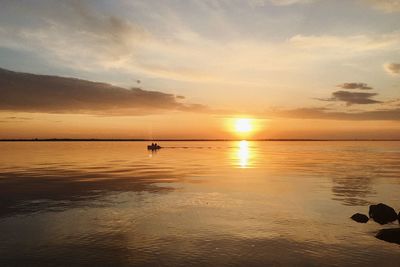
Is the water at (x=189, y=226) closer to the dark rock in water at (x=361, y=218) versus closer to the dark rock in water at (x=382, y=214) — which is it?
the dark rock in water at (x=361, y=218)

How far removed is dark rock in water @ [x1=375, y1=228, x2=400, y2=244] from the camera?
1944 centimetres

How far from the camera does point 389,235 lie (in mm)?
19812

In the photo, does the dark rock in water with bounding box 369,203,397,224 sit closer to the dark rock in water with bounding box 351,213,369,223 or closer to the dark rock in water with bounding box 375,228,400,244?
the dark rock in water with bounding box 351,213,369,223

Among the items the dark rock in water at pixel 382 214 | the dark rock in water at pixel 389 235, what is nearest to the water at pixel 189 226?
the dark rock in water at pixel 389 235

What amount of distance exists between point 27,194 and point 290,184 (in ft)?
99.6

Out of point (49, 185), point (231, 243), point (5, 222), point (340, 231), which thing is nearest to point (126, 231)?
point (231, 243)

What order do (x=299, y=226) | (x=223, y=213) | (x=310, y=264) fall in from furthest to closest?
(x=223, y=213)
(x=299, y=226)
(x=310, y=264)

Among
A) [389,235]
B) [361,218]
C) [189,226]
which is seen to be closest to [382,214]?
[361,218]

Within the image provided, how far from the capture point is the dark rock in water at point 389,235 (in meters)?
19.4

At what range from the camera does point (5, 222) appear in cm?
2272

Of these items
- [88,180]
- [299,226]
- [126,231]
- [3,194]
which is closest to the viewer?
[126,231]

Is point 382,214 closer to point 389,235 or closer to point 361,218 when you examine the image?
point 361,218

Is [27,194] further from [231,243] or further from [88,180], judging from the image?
[231,243]

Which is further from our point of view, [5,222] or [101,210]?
[101,210]
